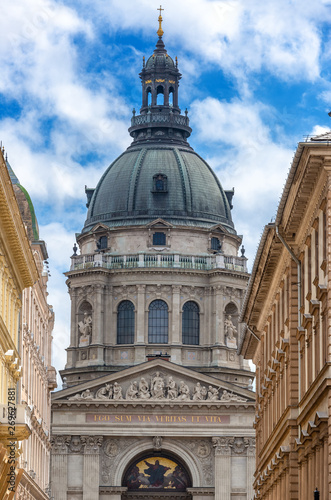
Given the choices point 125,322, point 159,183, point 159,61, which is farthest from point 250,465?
point 159,61

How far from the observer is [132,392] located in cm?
10538

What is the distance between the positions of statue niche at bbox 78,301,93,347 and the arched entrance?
564 inches

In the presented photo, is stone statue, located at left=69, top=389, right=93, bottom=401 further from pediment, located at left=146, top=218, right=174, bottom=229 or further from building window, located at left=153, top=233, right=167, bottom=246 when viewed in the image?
pediment, located at left=146, top=218, right=174, bottom=229

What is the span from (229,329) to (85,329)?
11.8 metres

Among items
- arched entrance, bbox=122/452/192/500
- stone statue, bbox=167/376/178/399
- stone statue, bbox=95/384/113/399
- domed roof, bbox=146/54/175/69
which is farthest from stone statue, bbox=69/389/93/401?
domed roof, bbox=146/54/175/69

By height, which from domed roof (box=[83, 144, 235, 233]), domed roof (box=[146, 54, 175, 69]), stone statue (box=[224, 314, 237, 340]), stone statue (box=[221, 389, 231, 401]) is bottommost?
stone statue (box=[221, 389, 231, 401])

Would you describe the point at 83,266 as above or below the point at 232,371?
above

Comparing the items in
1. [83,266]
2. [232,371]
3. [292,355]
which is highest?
[83,266]

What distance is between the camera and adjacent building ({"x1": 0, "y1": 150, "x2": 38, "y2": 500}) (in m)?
37.8

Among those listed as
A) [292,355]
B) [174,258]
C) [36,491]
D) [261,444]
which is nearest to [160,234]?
[174,258]

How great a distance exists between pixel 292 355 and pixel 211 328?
78329 millimetres

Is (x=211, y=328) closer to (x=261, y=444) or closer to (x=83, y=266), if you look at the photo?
(x=83, y=266)

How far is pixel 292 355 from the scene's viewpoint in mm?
39125

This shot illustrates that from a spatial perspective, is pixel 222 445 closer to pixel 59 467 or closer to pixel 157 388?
pixel 157 388
